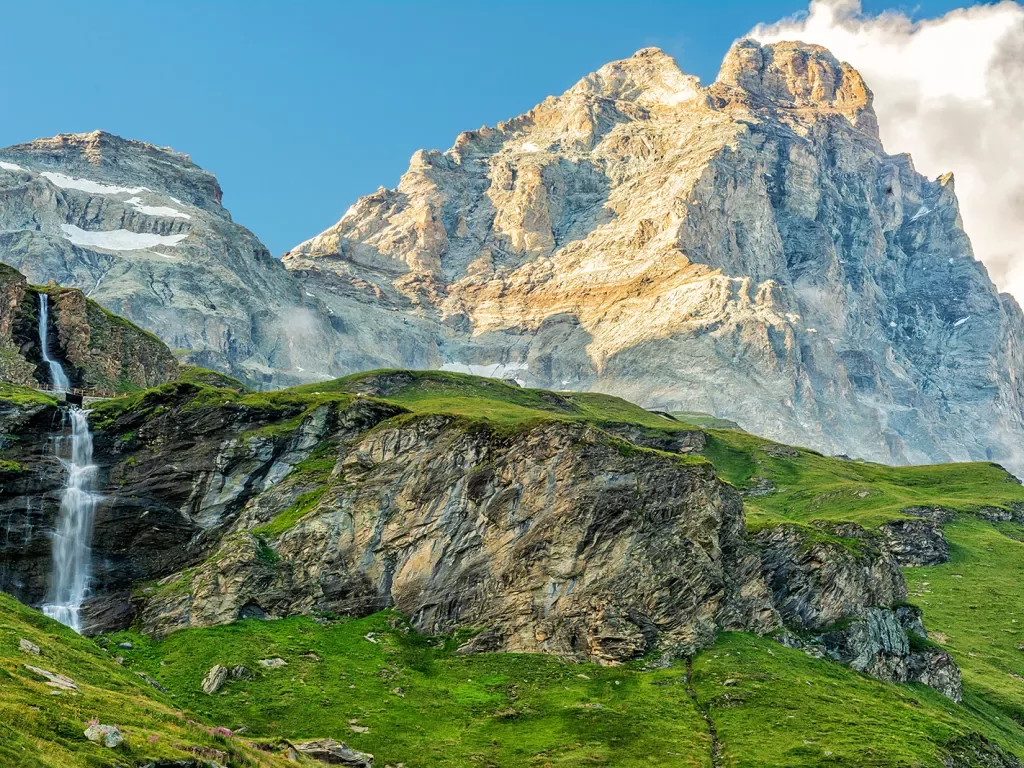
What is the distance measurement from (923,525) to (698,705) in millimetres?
110201

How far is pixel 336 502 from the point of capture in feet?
365

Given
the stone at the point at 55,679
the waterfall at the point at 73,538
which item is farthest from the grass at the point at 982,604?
the waterfall at the point at 73,538

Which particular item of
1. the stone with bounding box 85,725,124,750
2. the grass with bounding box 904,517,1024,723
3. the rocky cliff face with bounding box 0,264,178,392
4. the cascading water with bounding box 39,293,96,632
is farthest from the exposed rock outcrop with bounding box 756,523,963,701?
the rocky cliff face with bounding box 0,264,178,392

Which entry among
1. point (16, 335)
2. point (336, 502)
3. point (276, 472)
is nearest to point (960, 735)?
point (336, 502)

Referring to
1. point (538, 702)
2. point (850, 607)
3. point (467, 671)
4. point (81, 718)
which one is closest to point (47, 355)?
point (467, 671)

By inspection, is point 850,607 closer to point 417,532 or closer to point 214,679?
point 417,532

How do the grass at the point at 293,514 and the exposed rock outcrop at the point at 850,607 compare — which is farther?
the grass at the point at 293,514

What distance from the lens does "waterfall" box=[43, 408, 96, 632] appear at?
9712cm

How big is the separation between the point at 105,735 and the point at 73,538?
70.7 meters

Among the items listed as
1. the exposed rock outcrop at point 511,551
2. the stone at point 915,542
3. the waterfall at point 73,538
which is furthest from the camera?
the stone at point 915,542

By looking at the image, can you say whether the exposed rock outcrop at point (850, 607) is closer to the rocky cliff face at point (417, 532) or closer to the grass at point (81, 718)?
the rocky cliff face at point (417, 532)

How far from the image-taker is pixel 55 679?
5153 cm

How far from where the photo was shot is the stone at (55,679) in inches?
1955

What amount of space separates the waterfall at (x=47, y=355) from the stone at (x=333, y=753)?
10378 cm
